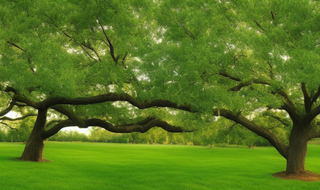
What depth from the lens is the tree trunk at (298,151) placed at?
16.9m

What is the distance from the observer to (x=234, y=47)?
13.6 metres

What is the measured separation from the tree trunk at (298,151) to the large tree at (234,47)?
242cm

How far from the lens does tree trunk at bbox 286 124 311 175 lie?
16.9 metres

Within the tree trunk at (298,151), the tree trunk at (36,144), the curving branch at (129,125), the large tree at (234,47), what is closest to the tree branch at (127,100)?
the large tree at (234,47)

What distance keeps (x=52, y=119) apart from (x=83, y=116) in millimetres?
7297

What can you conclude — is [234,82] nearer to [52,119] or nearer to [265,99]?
[265,99]

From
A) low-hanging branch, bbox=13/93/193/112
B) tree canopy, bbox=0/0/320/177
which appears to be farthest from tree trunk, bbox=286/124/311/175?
low-hanging branch, bbox=13/93/193/112

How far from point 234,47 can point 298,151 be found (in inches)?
332

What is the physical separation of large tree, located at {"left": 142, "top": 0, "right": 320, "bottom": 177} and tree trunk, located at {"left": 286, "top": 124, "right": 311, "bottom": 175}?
7.95 ft

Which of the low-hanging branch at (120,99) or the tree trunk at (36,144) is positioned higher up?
the low-hanging branch at (120,99)

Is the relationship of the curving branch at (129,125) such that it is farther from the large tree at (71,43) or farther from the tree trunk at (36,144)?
the large tree at (71,43)

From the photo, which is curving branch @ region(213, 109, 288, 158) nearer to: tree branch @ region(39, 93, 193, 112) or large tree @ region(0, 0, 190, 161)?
tree branch @ region(39, 93, 193, 112)

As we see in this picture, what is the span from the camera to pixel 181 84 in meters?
13.1

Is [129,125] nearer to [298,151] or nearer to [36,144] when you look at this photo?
[36,144]
